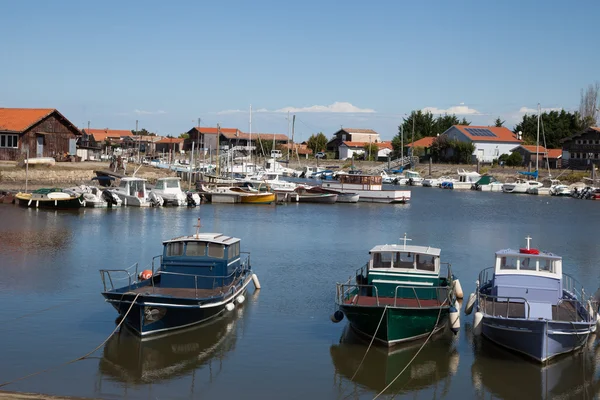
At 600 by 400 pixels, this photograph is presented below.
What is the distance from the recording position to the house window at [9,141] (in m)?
65.2

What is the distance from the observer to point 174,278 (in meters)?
21.6

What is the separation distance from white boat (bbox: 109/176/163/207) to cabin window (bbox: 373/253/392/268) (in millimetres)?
36521

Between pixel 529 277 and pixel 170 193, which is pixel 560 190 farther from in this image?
pixel 529 277

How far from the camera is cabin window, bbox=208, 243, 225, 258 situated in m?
22.3

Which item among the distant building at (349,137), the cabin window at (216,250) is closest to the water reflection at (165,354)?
the cabin window at (216,250)

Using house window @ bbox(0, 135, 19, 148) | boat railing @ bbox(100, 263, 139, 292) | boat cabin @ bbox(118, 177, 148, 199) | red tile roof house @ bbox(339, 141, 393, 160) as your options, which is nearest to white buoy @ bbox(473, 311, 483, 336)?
boat railing @ bbox(100, 263, 139, 292)

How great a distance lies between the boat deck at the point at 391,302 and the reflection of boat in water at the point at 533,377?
176 centimetres

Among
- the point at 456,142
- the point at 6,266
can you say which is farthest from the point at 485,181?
the point at 6,266

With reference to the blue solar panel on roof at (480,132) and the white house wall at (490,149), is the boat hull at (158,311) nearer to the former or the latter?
the white house wall at (490,149)

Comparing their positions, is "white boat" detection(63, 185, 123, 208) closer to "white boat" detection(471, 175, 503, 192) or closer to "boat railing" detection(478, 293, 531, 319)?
"boat railing" detection(478, 293, 531, 319)

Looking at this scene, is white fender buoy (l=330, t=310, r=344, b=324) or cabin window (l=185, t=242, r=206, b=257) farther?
cabin window (l=185, t=242, r=206, b=257)

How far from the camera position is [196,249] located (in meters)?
22.2

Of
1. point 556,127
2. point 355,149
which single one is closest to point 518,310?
point 556,127

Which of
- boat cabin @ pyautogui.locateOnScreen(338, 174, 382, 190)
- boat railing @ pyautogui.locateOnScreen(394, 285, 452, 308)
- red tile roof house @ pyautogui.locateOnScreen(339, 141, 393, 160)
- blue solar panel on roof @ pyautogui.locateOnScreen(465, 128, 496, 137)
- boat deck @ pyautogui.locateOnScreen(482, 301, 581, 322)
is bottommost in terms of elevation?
boat deck @ pyautogui.locateOnScreen(482, 301, 581, 322)
